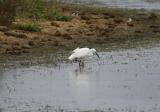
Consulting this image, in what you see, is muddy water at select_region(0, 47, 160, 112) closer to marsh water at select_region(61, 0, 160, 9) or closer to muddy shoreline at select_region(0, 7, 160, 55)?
muddy shoreline at select_region(0, 7, 160, 55)

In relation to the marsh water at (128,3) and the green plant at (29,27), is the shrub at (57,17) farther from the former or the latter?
the marsh water at (128,3)

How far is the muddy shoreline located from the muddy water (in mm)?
2713

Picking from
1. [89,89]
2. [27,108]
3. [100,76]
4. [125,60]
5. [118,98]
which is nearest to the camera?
[27,108]

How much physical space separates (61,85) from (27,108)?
2385 mm

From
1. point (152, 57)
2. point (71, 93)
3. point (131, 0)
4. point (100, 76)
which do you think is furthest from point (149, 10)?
point (71, 93)

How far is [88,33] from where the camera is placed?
78.2ft

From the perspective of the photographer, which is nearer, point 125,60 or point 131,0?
point 125,60

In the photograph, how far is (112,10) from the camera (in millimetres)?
30453

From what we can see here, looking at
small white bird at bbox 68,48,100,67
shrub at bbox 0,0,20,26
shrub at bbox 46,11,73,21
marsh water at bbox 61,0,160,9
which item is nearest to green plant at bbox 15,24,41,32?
shrub at bbox 0,0,20,26

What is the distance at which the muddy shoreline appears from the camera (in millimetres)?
21188

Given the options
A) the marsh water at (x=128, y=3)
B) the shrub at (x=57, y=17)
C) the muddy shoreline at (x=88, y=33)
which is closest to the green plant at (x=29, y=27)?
the muddy shoreline at (x=88, y=33)

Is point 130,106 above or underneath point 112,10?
underneath

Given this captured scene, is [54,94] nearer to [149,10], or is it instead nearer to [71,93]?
[71,93]

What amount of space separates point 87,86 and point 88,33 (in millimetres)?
8789
